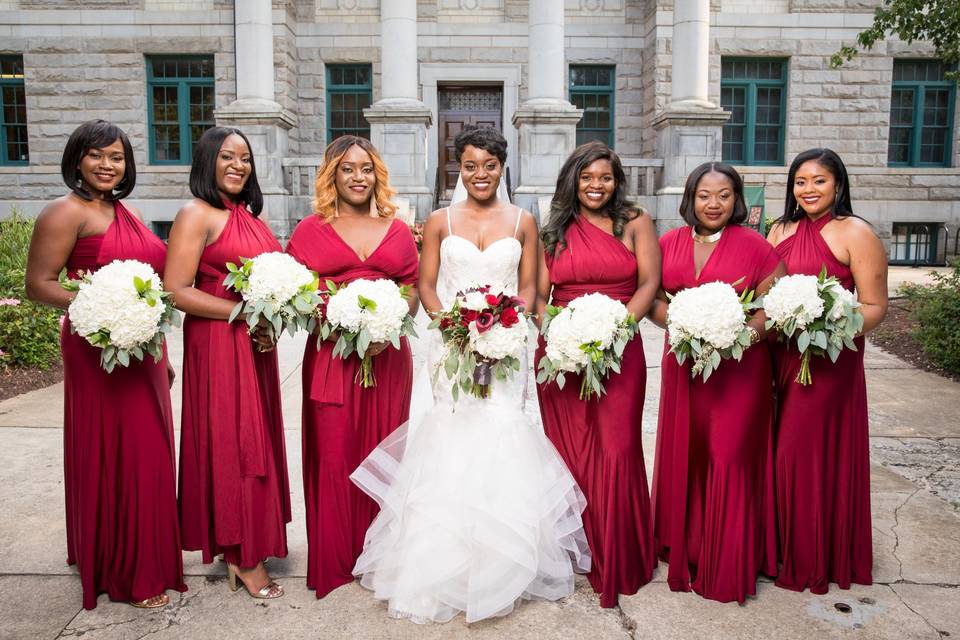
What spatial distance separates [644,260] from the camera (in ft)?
13.8

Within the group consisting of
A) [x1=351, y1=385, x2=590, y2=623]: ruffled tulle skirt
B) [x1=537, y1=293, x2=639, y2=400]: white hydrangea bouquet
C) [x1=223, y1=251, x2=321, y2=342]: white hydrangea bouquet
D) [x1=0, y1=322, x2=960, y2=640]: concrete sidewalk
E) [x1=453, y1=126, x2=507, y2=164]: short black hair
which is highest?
[x1=453, y1=126, x2=507, y2=164]: short black hair

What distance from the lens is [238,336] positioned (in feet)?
13.1

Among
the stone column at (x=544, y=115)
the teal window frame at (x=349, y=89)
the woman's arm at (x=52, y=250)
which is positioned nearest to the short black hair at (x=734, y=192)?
the woman's arm at (x=52, y=250)

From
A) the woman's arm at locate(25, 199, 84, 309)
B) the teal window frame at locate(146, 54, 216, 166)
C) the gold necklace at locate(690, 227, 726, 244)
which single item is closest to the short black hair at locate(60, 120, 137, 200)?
the woman's arm at locate(25, 199, 84, 309)

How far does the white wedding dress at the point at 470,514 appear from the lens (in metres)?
3.75

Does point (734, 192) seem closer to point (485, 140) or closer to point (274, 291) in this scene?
point (485, 140)

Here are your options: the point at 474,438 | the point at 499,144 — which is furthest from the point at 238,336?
the point at 499,144

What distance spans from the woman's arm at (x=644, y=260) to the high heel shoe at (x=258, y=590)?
2.39 metres

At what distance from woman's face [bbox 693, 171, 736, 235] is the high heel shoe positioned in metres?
3.00

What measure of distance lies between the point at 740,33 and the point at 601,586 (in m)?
19.4

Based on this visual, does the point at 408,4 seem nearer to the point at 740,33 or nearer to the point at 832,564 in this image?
the point at 740,33

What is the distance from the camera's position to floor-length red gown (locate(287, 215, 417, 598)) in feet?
13.4

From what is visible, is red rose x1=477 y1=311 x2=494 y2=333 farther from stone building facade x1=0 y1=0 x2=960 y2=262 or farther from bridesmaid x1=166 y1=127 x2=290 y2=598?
stone building facade x1=0 y1=0 x2=960 y2=262

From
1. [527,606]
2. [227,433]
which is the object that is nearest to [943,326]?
[527,606]
